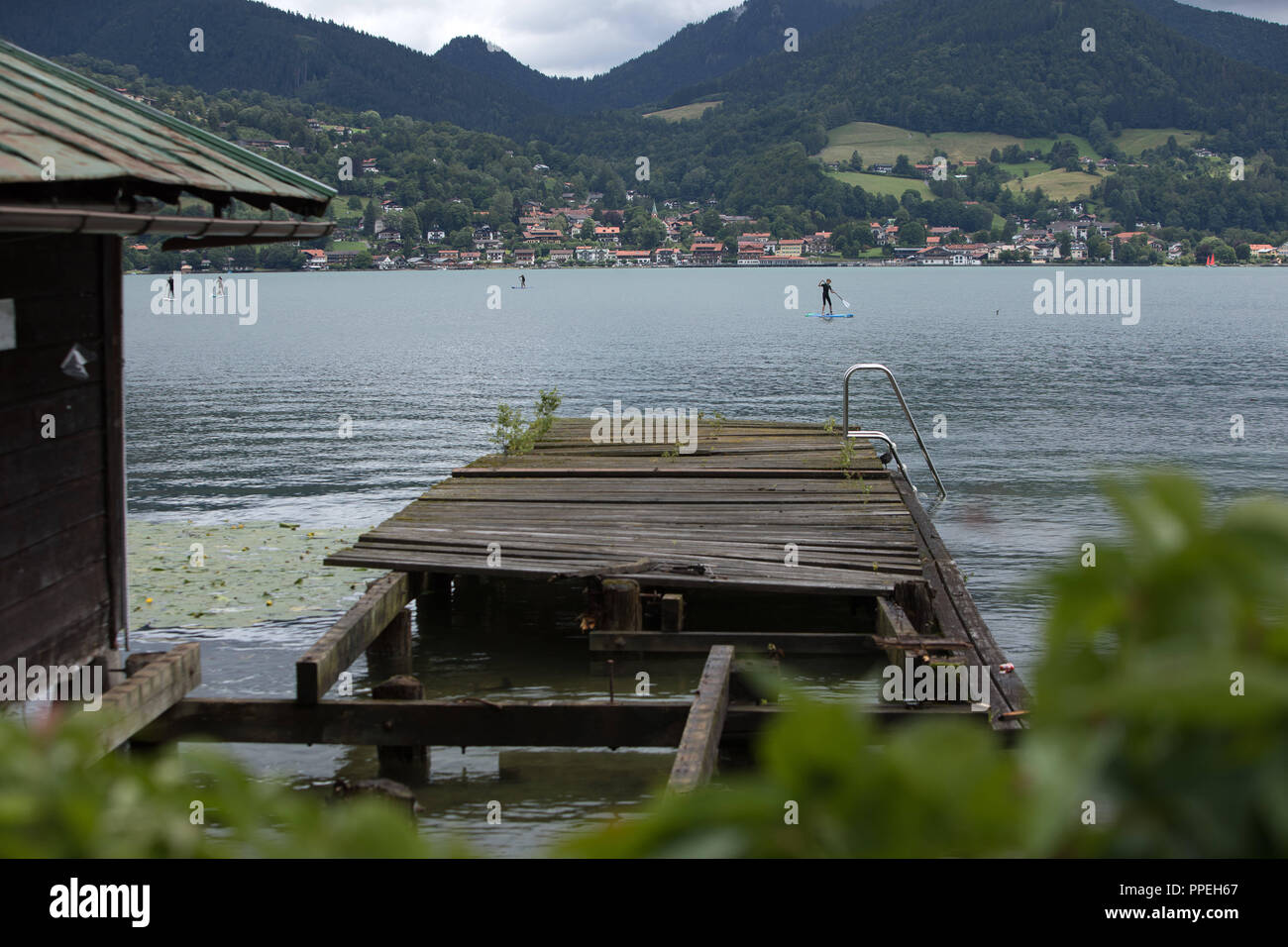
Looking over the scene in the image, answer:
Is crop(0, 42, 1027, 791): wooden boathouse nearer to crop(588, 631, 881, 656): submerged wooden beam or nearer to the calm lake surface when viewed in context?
crop(588, 631, 881, 656): submerged wooden beam

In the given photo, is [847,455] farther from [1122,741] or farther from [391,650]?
[1122,741]

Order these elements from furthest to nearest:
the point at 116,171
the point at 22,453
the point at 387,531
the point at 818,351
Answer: the point at 818,351, the point at 387,531, the point at 22,453, the point at 116,171

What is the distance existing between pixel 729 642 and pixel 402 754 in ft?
11.3

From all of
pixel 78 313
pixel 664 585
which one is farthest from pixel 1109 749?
pixel 664 585

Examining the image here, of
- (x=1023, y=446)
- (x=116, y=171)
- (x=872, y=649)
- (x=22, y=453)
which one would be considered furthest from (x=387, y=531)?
(x=1023, y=446)

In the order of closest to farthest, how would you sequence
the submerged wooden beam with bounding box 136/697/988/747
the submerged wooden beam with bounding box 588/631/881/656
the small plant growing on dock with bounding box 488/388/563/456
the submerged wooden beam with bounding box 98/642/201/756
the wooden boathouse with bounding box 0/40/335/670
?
the wooden boathouse with bounding box 0/40/335/670 → the submerged wooden beam with bounding box 98/642/201/756 → the submerged wooden beam with bounding box 136/697/988/747 → the submerged wooden beam with bounding box 588/631/881/656 → the small plant growing on dock with bounding box 488/388/563/456

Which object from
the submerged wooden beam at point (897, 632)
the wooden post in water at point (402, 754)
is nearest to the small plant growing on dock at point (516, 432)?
the submerged wooden beam at point (897, 632)

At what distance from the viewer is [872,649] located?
11070 millimetres

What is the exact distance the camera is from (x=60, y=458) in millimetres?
7141

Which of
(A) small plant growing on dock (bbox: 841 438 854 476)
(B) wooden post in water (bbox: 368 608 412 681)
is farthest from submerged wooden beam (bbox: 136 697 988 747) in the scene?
(A) small plant growing on dock (bbox: 841 438 854 476)

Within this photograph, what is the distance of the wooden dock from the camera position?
27.6ft

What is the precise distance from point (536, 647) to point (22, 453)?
7.73 m

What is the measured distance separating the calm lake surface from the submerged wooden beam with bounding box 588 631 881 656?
0.80 metres
